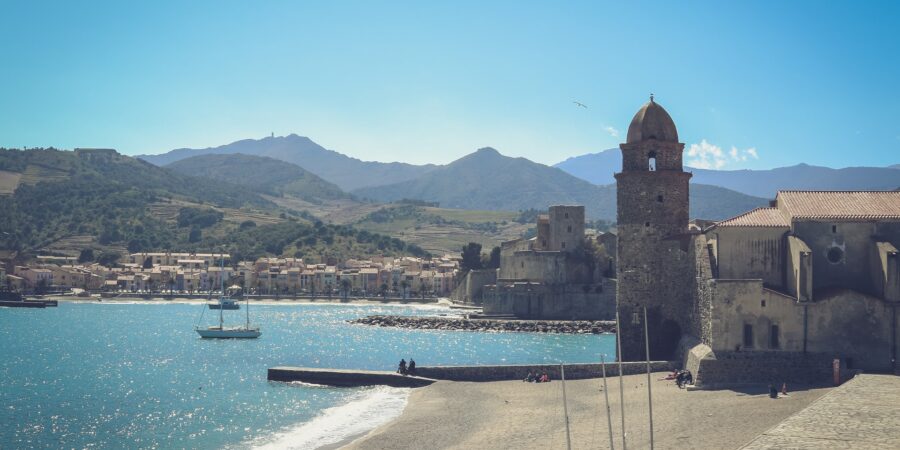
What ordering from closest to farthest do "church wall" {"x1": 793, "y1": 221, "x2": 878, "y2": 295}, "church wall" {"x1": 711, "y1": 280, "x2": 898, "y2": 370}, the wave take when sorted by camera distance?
the wave → "church wall" {"x1": 711, "y1": 280, "x2": 898, "y2": 370} → "church wall" {"x1": 793, "y1": 221, "x2": 878, "y2": 295}

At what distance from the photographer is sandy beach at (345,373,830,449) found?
2255 cm

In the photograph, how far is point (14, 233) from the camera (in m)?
152

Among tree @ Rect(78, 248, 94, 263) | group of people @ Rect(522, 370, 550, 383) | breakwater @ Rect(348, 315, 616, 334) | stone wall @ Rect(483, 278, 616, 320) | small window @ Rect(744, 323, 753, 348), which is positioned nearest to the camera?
small window @ Rect(744, 323, 753, 348)

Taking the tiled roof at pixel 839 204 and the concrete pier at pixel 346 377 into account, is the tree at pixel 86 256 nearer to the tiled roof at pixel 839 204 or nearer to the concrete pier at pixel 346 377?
the concrete pier at pixel 346 377

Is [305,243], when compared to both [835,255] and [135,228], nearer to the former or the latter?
[135,228]

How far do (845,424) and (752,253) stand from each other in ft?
32.9

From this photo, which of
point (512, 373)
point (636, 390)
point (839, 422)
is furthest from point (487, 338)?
point (839, 422)

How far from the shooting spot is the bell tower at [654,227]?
106 ft

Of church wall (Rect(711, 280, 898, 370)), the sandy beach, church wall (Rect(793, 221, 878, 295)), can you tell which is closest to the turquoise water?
the sandy beach

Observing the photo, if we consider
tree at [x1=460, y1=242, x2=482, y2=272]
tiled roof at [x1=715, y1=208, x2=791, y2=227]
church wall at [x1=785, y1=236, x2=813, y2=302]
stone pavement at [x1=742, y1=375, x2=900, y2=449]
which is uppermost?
tree at [x1=460, y1=242, x2=482, y2=272]

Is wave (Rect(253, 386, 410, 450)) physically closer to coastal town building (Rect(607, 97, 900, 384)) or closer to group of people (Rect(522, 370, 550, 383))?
group of people (Rect(522, 370, 550, 383))

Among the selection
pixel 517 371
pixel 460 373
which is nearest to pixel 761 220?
pixel 517 371

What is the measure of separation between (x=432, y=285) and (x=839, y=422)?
4039 inches

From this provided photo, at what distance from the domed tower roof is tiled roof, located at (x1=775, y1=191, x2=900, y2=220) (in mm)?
4392
